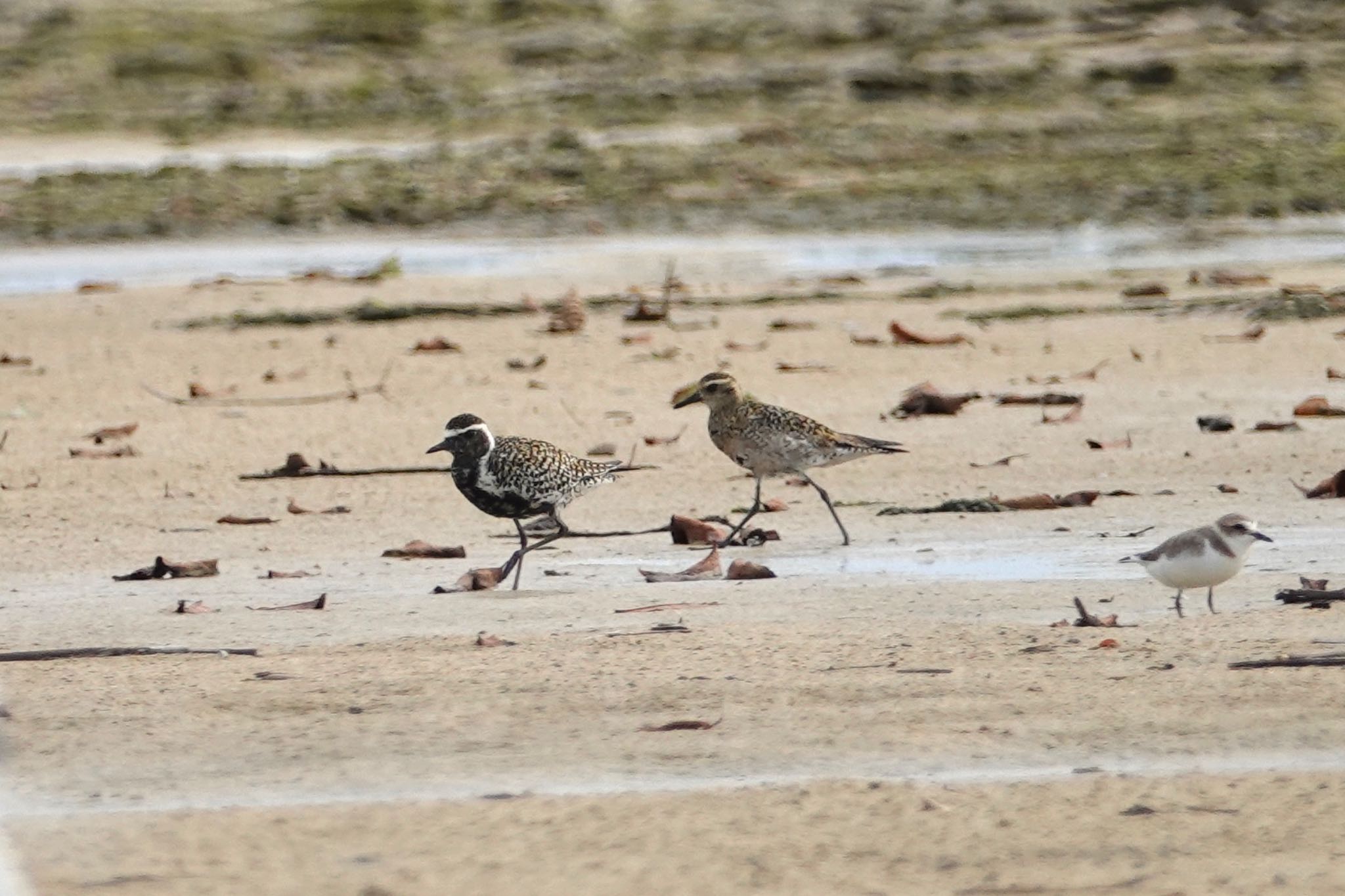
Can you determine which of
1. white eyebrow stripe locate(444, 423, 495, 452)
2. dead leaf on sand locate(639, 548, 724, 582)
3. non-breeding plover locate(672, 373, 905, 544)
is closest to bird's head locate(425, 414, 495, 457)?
white eyebrow stripe locate(444, 423, 495, 452)

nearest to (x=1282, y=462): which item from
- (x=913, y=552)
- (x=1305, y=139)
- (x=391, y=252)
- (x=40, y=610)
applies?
(x=913, y=552)

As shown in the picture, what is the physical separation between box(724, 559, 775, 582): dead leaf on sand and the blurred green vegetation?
1548 cm

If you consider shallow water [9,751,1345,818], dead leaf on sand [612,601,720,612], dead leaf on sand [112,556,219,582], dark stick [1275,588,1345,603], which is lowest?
dead leaf on sand [112,556,219,582]

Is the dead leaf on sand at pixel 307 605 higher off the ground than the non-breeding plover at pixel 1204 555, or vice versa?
the non-breeding plover at pixel 1204 555

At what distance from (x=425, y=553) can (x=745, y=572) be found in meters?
1.50

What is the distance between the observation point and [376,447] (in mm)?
12211

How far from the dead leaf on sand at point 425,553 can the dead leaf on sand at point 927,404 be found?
374cm

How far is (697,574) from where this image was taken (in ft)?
28.3

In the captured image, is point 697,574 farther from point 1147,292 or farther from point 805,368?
point 1147,292

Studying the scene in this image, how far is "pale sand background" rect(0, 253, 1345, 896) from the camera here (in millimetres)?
5184

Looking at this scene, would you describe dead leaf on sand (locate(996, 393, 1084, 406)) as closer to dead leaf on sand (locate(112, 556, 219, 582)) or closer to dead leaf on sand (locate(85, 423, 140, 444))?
dead leaf on sand (locate(85, 423, 140, 444))

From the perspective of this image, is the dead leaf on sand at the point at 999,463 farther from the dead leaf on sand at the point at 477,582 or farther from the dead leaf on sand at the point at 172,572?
the dead leaf on sand at the point at 172,572

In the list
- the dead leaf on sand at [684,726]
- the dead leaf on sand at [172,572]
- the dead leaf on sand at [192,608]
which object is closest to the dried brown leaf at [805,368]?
the dead leaf on sand at [172,572]

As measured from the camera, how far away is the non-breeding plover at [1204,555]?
749 cm
